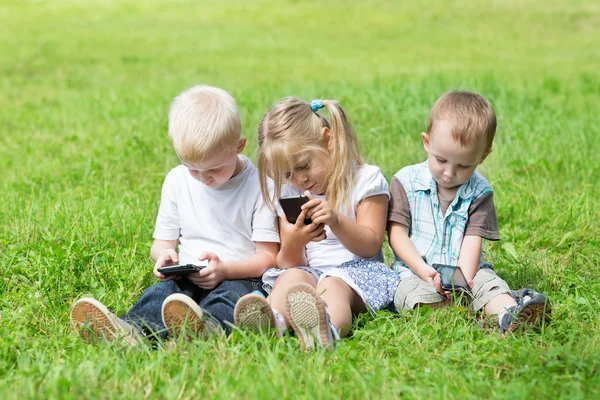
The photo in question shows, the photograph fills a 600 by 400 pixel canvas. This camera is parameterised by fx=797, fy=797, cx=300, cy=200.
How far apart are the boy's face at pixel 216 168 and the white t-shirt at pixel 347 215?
32 cm

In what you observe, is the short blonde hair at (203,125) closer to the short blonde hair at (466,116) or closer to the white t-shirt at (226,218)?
the white t-shirt at (226,218)

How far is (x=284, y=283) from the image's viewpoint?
153 inches

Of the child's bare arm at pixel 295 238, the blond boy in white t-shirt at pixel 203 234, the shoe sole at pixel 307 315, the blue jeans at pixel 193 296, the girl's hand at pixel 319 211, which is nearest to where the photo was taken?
the shoe sole at pixel 307 315

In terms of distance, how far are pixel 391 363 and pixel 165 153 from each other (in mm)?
4260

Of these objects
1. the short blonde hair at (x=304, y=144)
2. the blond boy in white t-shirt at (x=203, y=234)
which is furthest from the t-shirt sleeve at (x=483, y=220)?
the blond boy in white t-shirt at (x=203, y=234)

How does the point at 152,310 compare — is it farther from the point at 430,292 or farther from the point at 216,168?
the point at 430,292

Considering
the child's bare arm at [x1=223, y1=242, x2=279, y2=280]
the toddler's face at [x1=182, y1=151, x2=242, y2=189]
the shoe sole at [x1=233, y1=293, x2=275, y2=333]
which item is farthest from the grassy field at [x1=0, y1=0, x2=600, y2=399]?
the toddler's face at [x1=182, y1=151, x2=242, y2=189]

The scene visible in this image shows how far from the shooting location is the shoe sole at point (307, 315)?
3355 millimetres

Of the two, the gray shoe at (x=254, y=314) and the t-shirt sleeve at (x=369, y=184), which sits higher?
the t-shirt sleeve at (x=369, y=184)

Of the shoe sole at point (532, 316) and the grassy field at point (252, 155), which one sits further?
the shoe sole at point (532, 316)

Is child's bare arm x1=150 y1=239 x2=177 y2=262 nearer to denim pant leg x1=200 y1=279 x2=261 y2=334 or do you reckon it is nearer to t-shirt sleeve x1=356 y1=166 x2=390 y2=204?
denim pant leg x1=200 y1=279 x2=261 y2=334

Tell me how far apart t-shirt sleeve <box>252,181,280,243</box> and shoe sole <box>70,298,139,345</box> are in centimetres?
93

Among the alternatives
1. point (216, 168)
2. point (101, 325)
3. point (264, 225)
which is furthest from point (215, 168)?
point (101, 325)

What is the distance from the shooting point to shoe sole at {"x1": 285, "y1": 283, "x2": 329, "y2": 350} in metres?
3.36
